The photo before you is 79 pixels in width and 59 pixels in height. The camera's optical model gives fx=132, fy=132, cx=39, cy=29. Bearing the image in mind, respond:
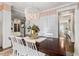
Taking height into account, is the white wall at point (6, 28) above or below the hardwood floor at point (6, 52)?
above

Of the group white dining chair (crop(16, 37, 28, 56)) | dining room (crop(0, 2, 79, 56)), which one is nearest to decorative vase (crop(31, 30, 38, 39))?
dining room (crop(0, 2, 79, 56))

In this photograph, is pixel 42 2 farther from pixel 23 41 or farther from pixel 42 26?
pixel 23 41

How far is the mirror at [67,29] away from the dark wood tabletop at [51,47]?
0.06 meters

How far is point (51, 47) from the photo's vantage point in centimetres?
167

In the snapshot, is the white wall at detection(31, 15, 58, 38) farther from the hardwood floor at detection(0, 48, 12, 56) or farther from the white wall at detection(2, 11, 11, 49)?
the hardwood floor at detection(0, 48, 12, 56)

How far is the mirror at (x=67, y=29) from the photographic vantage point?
1.64 m

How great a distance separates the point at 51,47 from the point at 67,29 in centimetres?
30

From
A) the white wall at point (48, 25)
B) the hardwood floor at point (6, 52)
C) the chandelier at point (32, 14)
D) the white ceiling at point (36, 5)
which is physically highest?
the white ceiling at point (36, 5)

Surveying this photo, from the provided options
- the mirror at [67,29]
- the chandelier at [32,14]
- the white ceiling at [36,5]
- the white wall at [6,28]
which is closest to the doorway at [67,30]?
the mirror at [67,29]

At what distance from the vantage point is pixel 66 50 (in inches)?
65.3

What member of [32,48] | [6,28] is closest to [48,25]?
[32,48]

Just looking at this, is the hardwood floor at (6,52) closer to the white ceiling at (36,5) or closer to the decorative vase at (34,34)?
the decorative vase at (34,34)

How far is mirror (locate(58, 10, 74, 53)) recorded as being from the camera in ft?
5.39

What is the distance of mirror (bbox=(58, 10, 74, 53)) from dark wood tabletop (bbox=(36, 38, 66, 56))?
0.06m
